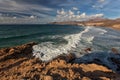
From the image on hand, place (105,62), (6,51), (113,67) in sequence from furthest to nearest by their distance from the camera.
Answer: (6,51) → (105,62) → (113,67)

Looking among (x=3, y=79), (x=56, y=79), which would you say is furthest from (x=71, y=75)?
(x=3, y=79)

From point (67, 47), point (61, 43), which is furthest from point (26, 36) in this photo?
point (67, 47)

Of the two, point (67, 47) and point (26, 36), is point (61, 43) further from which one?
point (26, 36)

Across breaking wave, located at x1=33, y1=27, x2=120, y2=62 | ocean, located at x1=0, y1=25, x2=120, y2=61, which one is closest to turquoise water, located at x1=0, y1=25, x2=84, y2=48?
ocean, located at x1=0, y1=25, x2=120, y2=61

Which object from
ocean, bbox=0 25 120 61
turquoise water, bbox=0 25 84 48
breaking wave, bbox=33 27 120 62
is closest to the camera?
breaking wave, bbox=33 27 120 62

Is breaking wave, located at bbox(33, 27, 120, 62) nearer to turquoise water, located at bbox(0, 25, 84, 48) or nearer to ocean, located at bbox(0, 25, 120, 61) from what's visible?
ocean, located at bbox(0, 25, 120, 61)

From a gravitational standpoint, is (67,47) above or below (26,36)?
above

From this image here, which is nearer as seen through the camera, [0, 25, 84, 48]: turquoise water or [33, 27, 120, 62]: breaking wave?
[33, 27, 120, 62]: breaking wave

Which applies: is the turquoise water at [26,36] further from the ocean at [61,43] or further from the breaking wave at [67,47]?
the breaking wave at [67,47]

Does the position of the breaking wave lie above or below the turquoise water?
above

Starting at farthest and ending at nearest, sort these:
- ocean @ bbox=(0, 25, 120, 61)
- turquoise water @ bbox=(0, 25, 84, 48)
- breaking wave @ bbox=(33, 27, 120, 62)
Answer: turquoise water @ bbox=(0, 25, 84, 48), ocean @ bbox=(0, 25, 120, 61), breaking wave @ bbox=(33, 27, 120, 62)

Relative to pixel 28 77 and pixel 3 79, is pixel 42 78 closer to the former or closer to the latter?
pixel 28 77

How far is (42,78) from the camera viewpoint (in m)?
8.41

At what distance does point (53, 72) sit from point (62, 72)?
21.8 inches
